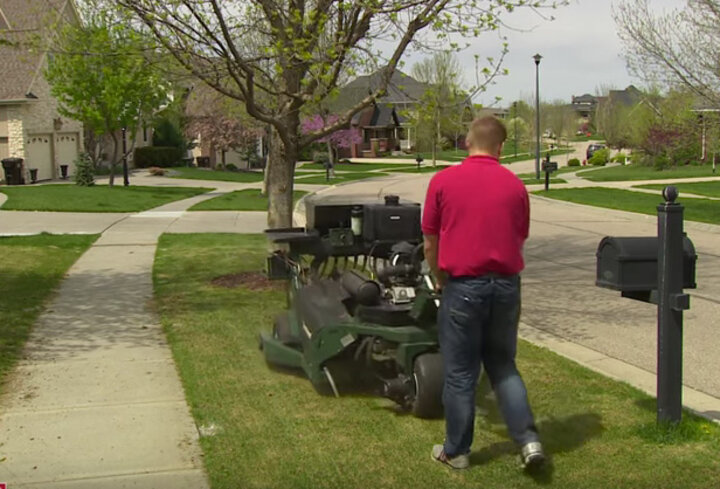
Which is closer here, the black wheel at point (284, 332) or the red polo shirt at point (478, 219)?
the red polo shirt at point (478, 219)

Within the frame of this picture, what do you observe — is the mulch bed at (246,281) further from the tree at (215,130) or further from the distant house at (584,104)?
the distant house at (584,104)

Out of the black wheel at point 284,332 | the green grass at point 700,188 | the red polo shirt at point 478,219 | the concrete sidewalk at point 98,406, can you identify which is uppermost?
the red polo shirt at point 478,219

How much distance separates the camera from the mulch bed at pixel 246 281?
1084cm

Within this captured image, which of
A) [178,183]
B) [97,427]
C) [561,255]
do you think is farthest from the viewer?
[178,183]

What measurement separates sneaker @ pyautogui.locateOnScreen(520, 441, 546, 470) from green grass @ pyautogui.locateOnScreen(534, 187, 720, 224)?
16988 millimetres

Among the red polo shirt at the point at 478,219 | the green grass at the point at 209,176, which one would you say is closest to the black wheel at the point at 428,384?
the red polo shirt at the point at 478,219

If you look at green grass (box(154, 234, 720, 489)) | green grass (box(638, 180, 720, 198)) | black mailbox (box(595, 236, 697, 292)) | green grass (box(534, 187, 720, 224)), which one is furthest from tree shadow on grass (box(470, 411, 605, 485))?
green grass (box(638, 180, 720, 198))

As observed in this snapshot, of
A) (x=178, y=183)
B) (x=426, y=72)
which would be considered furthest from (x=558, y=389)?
(x=426, y=72)

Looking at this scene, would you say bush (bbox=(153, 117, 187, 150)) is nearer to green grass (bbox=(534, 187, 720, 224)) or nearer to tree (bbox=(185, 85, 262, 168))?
tree (bbox=(185, 85, 262, 168))

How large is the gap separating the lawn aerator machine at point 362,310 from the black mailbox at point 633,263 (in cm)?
106

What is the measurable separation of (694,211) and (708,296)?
12620mm

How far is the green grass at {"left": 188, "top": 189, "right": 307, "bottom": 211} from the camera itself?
2442cm

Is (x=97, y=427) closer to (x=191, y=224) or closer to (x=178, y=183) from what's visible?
Answer: (x=191, y=224)

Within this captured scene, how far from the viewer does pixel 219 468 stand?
4.74 meters
